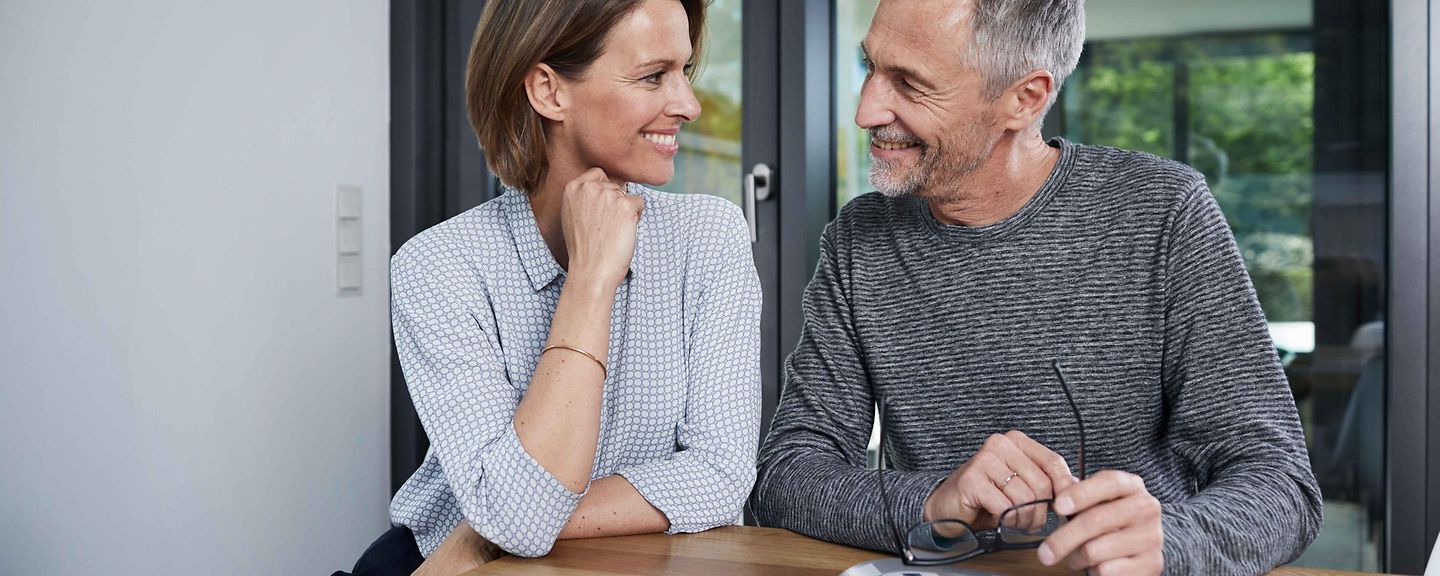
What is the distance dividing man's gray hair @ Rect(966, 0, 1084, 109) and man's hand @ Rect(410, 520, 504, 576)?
76 centimetres

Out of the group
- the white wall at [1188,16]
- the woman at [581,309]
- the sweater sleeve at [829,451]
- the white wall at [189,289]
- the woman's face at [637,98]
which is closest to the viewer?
the sweater sleeve at [829,451]

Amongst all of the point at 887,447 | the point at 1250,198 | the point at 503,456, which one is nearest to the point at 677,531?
the point at 503,456

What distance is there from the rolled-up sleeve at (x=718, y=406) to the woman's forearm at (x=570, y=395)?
0.25ft

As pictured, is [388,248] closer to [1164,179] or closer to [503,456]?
[503,456]

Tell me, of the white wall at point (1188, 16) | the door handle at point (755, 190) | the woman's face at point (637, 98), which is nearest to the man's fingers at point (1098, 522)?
the woman's face at point (637, 98)

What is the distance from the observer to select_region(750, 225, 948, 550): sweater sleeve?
1.07 m

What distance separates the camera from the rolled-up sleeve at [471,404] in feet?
3.60

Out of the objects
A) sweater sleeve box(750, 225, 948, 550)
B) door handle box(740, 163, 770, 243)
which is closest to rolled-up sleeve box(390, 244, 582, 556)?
sweater sleeve box(750, 225, 948, 550)

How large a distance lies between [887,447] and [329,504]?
1550 millimetres

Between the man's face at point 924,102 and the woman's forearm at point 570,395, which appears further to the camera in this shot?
the man's face at point 924,102

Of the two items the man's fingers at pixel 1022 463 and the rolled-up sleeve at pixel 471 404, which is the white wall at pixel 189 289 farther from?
the man's fingers at pixel 1022 463

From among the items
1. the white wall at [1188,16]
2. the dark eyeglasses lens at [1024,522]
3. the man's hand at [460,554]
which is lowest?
the man's hand at [460,554]

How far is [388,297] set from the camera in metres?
2.63

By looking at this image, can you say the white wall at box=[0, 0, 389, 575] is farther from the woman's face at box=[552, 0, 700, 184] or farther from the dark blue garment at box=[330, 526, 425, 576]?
the woman's face at box=[552, 0, 700, 184]
